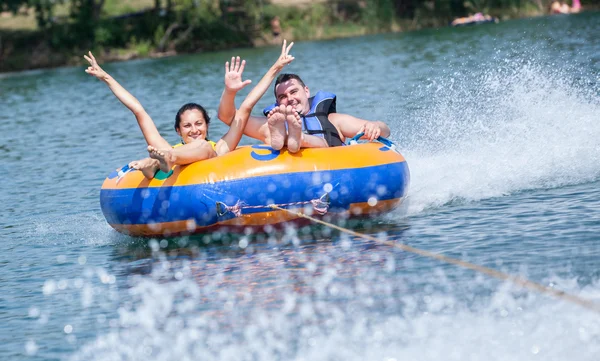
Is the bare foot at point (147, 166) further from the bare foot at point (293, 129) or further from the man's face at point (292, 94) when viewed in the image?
the man's face at point (292, 94)

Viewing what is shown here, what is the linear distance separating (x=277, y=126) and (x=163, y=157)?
2.94ft

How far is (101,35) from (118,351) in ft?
126

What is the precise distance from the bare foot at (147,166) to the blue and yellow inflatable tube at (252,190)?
0.07 meters

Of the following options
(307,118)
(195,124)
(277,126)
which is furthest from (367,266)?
(195,124)

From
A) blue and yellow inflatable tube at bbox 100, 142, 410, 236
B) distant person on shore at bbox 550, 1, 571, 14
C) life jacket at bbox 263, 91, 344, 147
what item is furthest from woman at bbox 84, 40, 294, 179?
distant person on shore at bbox 550, 1, 571, 14

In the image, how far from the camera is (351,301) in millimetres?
5891

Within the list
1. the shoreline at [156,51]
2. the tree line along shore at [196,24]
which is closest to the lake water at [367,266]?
the shoreline at [156,51]

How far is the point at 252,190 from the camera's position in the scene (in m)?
7.53

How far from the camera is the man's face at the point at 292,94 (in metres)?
8.20

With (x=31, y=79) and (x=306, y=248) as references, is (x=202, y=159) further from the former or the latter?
(x=31, y=79)

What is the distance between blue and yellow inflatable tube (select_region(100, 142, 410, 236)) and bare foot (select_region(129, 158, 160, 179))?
0.22 feet

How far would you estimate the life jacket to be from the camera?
828cm

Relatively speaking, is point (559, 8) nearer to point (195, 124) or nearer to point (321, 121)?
point (321, 121)

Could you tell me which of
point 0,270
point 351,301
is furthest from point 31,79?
point 351,301
